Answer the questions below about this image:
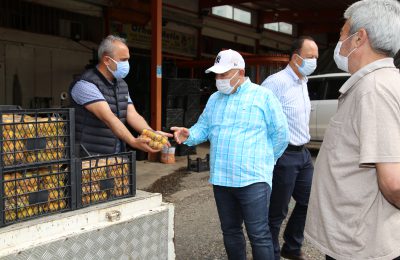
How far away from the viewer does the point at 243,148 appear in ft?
9.30

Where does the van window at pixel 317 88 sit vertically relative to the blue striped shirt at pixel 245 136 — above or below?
above

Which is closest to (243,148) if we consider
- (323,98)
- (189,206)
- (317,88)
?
(189,206)

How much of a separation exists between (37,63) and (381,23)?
10459 millimetres

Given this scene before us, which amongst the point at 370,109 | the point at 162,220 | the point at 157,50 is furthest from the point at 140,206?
the point at 157,50

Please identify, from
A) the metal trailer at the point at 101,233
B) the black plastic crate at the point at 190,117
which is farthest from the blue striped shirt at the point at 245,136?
the black plastic crate at the point at 190,117

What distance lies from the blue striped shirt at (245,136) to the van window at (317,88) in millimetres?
7461

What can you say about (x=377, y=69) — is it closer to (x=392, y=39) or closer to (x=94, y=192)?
(x=392, y=39)

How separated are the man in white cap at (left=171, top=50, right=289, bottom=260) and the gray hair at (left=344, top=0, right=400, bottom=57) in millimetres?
1224

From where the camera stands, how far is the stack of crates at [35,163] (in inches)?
70.4

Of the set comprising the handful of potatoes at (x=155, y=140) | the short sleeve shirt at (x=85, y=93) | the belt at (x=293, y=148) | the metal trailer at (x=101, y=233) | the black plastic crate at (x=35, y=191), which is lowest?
the metal trailer at (x=101, y=233)

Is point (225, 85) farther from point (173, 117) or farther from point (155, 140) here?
point (173, 117)

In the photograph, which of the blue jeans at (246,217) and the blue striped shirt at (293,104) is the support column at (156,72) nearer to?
the blue striped shirt at (293,104)

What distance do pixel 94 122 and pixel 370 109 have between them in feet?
6.10

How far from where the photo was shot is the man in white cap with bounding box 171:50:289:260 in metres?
2.84
